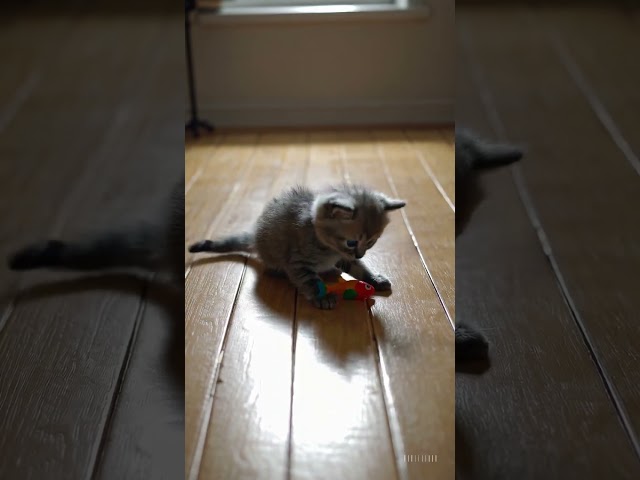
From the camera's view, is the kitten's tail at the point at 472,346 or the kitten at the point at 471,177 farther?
the kitten's tail at the point at 472,346

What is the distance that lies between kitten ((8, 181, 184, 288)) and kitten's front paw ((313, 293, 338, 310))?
0.40m

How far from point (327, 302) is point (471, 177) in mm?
393

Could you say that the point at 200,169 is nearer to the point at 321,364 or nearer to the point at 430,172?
the point at 430,172

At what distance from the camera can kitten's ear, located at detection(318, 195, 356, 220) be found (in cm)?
93

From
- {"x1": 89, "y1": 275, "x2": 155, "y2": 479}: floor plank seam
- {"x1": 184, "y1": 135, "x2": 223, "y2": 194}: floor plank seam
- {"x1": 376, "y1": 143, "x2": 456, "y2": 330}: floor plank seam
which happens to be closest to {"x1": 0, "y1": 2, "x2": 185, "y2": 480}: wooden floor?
{"x1": 89, "y1": 275, "x2": 155, "y2": 479}: floor plank seam

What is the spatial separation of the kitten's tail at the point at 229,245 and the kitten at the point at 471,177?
54 cm

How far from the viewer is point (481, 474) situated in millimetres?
454

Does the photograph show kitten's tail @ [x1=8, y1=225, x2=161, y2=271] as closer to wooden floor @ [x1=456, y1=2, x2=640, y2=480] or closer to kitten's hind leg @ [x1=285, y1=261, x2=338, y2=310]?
wooden floor @ [x1=456, y1=2, x2=640, y2=480]

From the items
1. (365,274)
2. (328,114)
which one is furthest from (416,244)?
(328,114)

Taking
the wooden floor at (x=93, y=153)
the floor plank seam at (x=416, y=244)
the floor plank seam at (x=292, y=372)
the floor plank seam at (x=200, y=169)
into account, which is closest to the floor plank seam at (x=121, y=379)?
the wooden floor at (x=93, y=153)

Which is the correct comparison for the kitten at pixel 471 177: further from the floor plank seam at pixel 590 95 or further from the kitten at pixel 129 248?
the kitten at pixel 129 248

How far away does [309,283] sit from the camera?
3.17 ft

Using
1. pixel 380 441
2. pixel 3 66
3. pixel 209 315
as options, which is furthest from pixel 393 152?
pixel 3 66

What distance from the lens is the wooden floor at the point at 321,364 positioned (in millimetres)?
495
